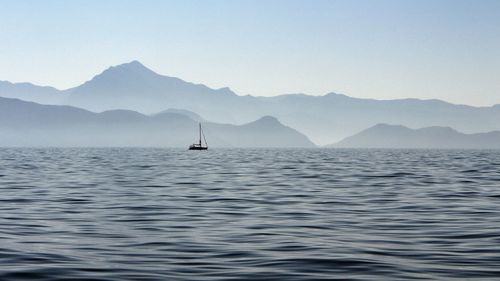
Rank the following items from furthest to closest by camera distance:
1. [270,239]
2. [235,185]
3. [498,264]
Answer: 1. [235,185]
2. [270,239]
3. [498,264]

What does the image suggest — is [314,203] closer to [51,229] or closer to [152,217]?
[152,217]

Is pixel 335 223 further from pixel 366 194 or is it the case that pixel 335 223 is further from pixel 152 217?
pixel 366 194

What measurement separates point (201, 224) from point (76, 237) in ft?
14.7

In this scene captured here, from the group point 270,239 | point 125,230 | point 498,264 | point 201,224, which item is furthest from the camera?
point 201,224

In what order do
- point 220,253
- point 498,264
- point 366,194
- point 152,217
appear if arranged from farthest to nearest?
point 366,194, point 152,217, point 220,253, point 498,264

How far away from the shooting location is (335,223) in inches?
861

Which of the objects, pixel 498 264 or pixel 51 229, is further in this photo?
pixel 51 229

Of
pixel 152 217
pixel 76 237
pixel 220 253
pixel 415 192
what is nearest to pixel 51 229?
pixel 76 237

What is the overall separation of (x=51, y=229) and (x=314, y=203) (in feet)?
41.7

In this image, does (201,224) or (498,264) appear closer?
(498,264)

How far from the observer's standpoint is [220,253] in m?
15.8

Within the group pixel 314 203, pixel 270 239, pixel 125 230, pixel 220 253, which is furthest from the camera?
pixel 314 203

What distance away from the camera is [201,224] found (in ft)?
70.2

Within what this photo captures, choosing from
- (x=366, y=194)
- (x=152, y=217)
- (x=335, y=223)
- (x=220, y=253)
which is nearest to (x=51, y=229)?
(x=152, y=217)
